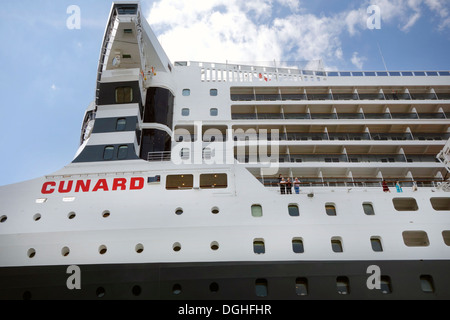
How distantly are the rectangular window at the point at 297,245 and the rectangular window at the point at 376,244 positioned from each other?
2.46m

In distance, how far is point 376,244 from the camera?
11898mm

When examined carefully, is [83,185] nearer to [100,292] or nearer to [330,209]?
[100,292]

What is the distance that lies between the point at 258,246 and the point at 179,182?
3943 mm

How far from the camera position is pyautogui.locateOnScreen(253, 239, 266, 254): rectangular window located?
11.5 metres

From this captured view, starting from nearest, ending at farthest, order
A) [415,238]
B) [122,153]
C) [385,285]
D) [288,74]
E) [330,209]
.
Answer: [385,285] → [330,209] → [415,238] → [122,153] → [288,74]

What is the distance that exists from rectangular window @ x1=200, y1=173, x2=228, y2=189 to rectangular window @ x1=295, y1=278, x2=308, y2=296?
429 centimetres

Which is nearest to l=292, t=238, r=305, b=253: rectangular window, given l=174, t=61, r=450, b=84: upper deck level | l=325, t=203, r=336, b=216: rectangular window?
l=325, t=203, r=336, b=216: rectangular window

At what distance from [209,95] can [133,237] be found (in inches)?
386

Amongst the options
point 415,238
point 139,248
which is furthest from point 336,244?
point 139,248

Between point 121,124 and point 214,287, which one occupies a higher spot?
point 121,124

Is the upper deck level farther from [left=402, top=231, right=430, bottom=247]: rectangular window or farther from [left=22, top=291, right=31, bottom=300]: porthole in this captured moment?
[left=22, top=291, right=31, bottom=300]: porthole

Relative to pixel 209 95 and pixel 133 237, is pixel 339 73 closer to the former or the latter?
pixel 209 95

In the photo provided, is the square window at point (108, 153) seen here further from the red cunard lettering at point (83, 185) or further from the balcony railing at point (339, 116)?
the balcony railing at point (339, 116)
